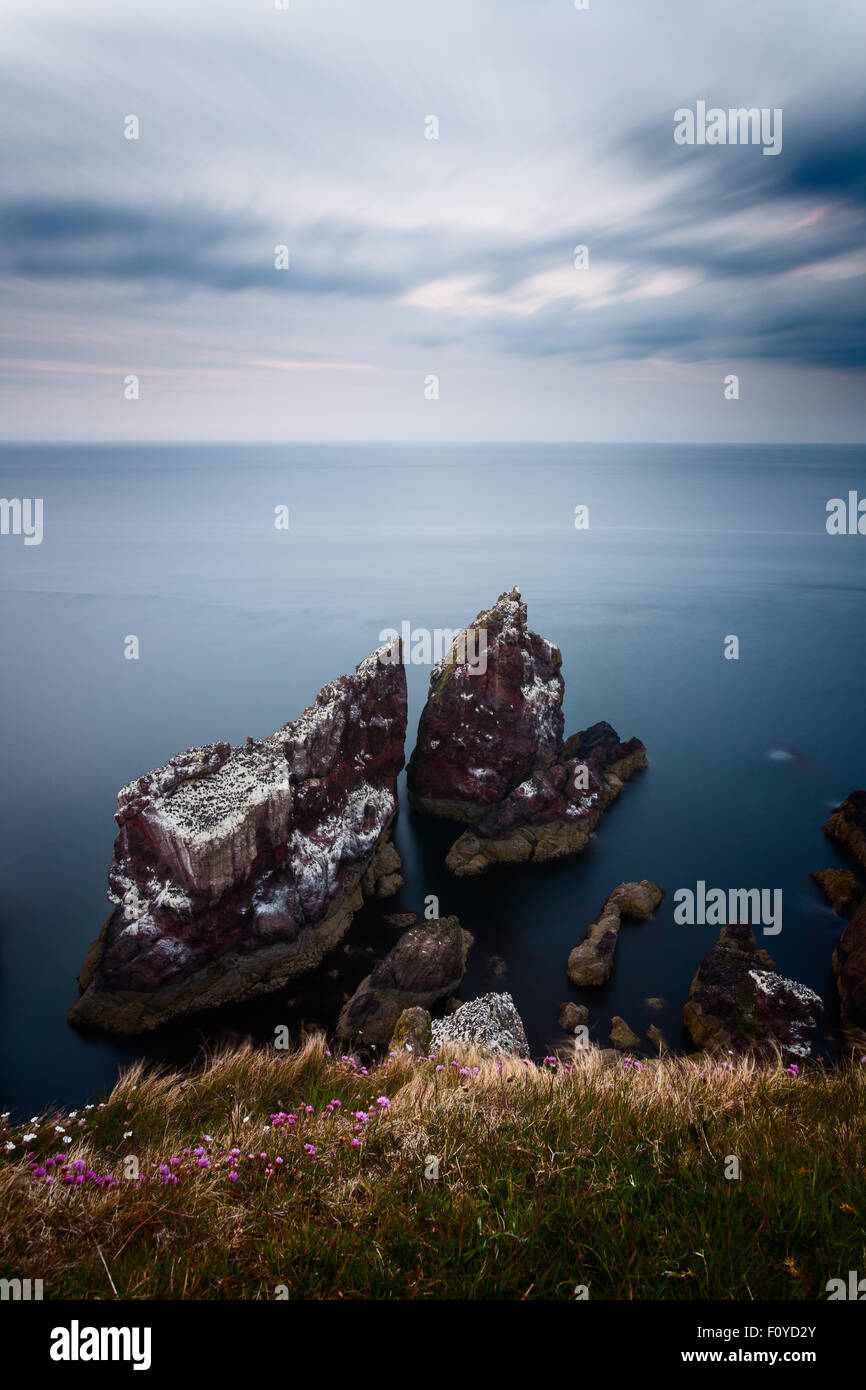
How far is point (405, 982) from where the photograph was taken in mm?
25172

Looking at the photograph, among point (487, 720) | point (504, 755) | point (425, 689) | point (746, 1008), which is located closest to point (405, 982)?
point (746, 1008)

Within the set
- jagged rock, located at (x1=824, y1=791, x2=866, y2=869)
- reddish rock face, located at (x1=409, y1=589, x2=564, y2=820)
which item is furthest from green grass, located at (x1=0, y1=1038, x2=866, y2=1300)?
jagged rock, located at (x1=824, y1=791, x2=866, y2=869)

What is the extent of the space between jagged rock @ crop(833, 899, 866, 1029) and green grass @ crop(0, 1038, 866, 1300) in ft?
74.2

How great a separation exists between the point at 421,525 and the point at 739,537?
266ft

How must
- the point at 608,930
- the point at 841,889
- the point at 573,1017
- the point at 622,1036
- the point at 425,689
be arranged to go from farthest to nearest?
the point at 425,689 < the point at 841,889 < the point at 608,930 < the point at 573,1017 < the point at 622,1036

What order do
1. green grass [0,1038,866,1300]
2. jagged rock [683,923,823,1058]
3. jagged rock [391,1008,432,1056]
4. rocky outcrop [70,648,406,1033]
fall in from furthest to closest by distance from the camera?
rocky outcrop [70,648,406,1033]
jagged rock [683,923,823,1058]
jagged rock [391,1008,432,1056]
green grass [0,1038,866,1300]

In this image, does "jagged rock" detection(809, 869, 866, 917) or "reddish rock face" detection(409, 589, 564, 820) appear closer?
"jagged rock" detection(809, 869, 866, 917)

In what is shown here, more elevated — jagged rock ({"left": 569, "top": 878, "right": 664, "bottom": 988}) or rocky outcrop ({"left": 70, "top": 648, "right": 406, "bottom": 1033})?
rocky outcrop ({"left": 70, "top": 648, "right": 406, "bottom": 1033})

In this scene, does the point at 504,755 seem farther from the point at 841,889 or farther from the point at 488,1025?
the point at 488,1025

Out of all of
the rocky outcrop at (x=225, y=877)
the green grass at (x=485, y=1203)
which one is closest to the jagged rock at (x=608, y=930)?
the rocky outcrop at (x=225, y=877)

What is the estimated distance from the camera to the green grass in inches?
148

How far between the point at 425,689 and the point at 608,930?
1509 inches

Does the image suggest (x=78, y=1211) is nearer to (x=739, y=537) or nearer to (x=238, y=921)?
(x=238, y=921)

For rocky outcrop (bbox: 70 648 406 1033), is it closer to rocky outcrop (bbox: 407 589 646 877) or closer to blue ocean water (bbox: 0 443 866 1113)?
blue ocean water (bbox: 0 443 866 1113)
